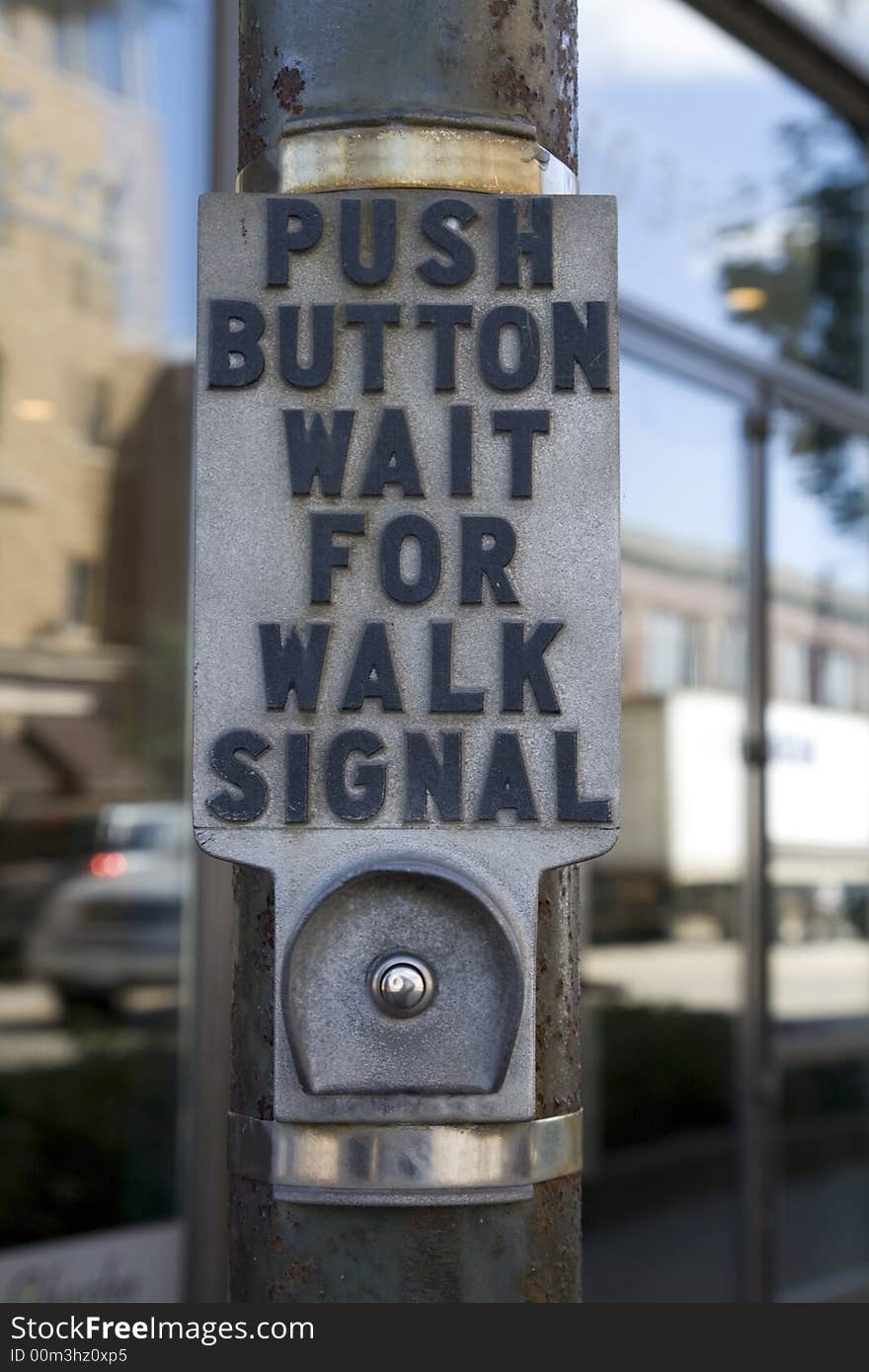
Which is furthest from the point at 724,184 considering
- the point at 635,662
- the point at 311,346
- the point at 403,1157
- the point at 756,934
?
the point at 403,1157

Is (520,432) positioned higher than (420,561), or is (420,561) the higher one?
(520,432)

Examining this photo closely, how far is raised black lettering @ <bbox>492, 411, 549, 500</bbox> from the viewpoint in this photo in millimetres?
1701

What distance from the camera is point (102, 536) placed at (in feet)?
16.2

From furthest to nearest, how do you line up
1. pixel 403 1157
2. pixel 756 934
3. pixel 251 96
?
1. pixel 756 934
2. pixel 251 96
3. pixel 403 1157

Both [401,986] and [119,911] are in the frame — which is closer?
[401,986]

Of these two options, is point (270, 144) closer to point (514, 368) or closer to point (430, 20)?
point (430, 20)

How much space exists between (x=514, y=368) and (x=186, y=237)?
339 cm

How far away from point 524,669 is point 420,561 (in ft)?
0.52

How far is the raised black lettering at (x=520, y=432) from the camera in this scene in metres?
1.70

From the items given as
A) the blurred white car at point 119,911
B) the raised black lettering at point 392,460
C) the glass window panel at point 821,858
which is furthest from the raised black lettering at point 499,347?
the glass window panel at point 821,858

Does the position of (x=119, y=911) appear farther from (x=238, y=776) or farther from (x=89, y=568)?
(x=238, y=776)

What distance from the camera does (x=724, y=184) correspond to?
20.2ft

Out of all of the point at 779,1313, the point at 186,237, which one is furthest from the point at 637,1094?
the point at 779,1313

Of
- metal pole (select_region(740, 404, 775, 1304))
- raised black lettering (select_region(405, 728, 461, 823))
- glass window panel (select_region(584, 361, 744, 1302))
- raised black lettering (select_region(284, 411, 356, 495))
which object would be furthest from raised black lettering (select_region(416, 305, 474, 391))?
metal pole (select_region(740, 404, 775, 1304))
